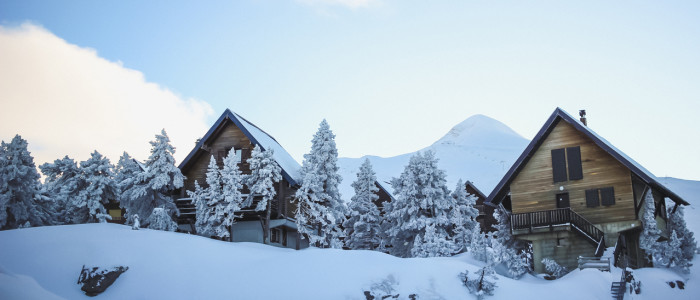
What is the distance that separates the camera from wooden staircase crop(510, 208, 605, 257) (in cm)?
3897

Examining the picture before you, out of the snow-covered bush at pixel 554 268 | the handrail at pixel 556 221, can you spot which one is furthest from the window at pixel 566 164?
the snow-covered bush at pixel 554 268

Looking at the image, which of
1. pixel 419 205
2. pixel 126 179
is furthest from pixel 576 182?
pixel 126 179

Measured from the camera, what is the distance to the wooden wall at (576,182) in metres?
39.6

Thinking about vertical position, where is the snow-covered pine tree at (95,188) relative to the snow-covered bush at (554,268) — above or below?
above

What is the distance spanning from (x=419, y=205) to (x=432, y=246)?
3.95 metres

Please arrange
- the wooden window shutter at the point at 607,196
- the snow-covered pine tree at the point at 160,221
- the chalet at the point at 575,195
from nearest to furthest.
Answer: the chalet at the point at 575,195 < the wooden window shutter at the point at 607,196 < the snow-covered pine tree at the point at 160,221

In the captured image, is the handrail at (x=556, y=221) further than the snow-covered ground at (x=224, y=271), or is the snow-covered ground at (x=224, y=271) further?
the handrail at (x=556, y=221)

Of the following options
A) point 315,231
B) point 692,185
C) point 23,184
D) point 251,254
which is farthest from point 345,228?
point 692,185

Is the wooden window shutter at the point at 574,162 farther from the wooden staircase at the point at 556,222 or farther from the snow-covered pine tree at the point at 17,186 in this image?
the snow-covered pine tree at the point at 17,186

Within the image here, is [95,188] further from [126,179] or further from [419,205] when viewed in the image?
[419,205]

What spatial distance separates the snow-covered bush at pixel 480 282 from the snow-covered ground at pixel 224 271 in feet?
1.15

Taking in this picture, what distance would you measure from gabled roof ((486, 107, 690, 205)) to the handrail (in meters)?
2.67

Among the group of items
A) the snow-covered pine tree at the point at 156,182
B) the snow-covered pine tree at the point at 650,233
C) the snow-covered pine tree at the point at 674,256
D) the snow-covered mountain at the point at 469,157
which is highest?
the snow-covered mountain at the point at 469,157

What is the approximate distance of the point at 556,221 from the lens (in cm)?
4009
